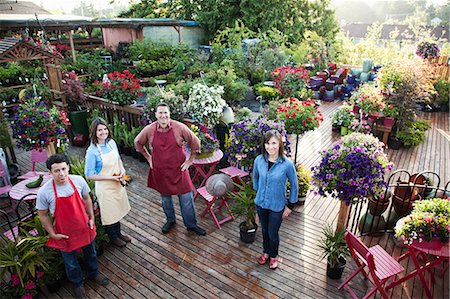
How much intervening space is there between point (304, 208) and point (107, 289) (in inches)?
118

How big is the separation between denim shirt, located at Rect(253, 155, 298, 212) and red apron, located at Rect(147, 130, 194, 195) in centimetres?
107

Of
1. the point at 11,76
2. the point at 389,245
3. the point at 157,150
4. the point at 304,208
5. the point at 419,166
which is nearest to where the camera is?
the point at 157,150

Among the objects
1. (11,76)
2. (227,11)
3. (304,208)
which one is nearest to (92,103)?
(11,76)

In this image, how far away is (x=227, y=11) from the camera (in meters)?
15.8

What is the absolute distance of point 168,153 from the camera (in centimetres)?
380

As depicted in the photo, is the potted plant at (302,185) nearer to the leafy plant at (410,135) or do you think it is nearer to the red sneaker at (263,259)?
the red sneaker at (263,259)

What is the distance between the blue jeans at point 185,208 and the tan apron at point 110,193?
583 mm

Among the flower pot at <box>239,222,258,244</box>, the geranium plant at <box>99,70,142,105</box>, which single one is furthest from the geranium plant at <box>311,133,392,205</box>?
the geranium plant at <box>99,70,142,105</box>

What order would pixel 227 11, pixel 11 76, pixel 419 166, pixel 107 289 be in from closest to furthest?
1. pixel 107 289
2. pixel 419 166
3. pixel 11 76
4. pixel 227 11

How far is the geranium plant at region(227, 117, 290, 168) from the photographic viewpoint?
4184 millimetres

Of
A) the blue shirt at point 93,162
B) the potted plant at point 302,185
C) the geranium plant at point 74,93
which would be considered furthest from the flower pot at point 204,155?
the geranium plant at point 74,93

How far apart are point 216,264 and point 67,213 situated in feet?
5.87

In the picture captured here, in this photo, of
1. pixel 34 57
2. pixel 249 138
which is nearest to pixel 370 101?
pixel 249 138

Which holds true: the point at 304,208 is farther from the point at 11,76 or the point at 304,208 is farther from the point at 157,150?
the point at 11,76
